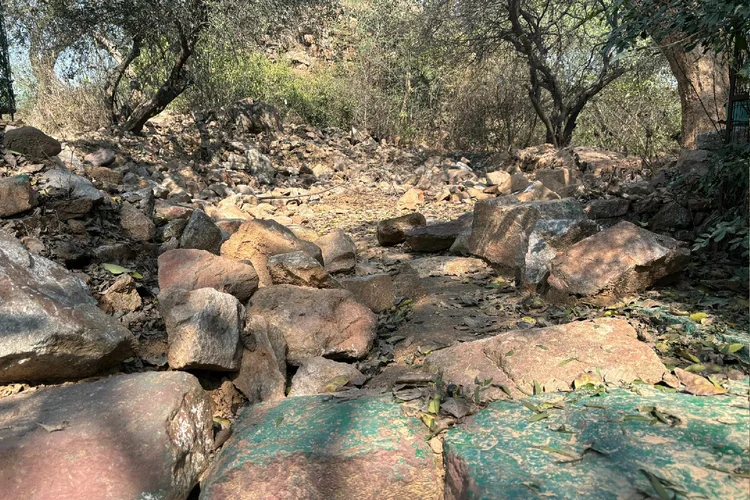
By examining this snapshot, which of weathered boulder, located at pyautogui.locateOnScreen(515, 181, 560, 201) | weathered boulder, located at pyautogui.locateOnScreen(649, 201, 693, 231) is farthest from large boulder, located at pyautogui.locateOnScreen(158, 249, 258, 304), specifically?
weathered boulder, located at pyautogui.locateOnScreen(515, 181, 560, 201)

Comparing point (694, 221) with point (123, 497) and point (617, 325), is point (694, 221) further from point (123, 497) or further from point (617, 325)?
point (123, 497)

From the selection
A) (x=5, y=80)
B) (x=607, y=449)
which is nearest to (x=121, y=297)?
(x=607, y=449)

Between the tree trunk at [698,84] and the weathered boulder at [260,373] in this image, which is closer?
the weathered boulder at [260,373]

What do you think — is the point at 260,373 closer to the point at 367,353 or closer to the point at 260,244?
the point at 367,353

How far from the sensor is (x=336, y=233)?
14.8 feet

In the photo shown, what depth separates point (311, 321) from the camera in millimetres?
2984

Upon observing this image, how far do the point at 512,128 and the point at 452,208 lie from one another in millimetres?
5469

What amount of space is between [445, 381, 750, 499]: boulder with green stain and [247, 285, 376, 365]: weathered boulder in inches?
46.6

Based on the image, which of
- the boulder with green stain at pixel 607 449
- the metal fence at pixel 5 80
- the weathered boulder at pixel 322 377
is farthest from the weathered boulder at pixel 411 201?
the boulder with green stain at pixel 607 449

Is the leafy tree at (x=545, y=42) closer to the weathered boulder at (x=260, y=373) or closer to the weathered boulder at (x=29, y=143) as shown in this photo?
the weathered boulder at (x=29, y=143)

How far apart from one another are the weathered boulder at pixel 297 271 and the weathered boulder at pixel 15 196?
152 centimetres

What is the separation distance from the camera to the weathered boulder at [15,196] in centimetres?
331

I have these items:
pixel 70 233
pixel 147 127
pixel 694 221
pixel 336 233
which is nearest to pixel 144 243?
pixel 70 233

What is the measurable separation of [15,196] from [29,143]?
4.44 feet
